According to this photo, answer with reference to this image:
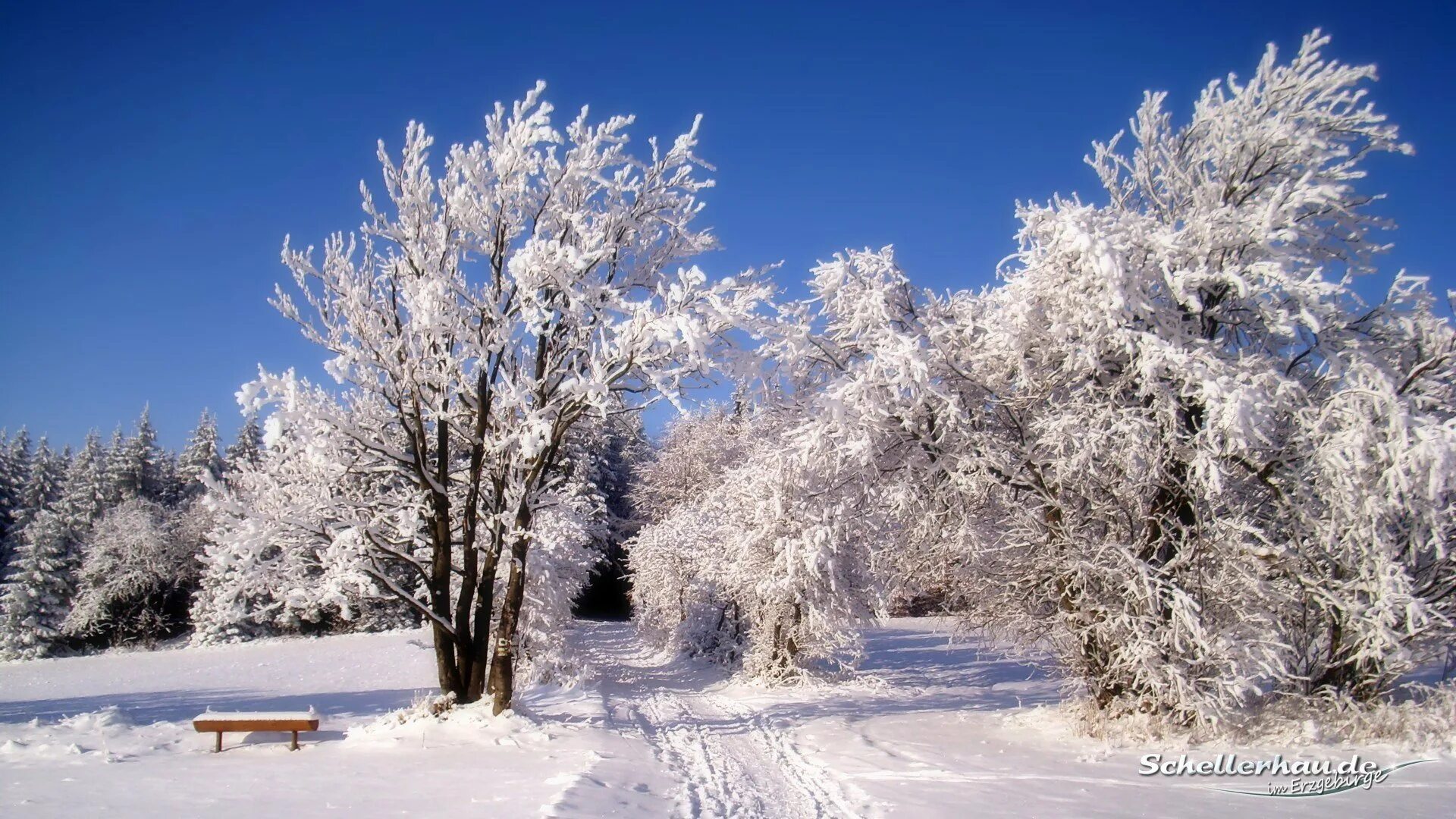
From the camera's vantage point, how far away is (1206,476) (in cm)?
853

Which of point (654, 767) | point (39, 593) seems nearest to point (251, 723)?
point (654, 767)

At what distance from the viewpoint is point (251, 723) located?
28.3 ft

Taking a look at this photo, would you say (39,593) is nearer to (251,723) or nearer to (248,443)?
(248,443)

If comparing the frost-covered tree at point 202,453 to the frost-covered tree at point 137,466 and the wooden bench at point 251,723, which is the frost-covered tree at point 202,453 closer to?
the frost-covered tree at point 137,466

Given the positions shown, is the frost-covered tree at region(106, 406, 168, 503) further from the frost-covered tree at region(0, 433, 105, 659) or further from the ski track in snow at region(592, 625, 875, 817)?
the ski track in snow at region(592, 625, 875, 817)

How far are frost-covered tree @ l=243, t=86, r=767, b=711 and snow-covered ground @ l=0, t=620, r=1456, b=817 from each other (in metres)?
1.84

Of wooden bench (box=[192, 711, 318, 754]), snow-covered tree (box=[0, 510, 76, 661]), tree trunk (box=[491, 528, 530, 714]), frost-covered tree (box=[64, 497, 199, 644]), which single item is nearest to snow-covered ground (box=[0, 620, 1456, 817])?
wooden bench (box=[192, 711, 318, 754])

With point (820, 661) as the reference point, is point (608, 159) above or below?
above

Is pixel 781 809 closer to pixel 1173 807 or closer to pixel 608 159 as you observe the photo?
pixel 1173 807

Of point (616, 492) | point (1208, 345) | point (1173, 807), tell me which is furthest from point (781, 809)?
point (616, 492)

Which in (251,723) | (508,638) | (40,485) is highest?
(40,485)

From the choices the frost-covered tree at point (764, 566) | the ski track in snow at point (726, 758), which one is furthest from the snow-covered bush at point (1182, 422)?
the ski track in snow at point (726, 758)

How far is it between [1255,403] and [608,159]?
25.6 ft

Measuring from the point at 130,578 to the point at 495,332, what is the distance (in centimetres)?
3793
